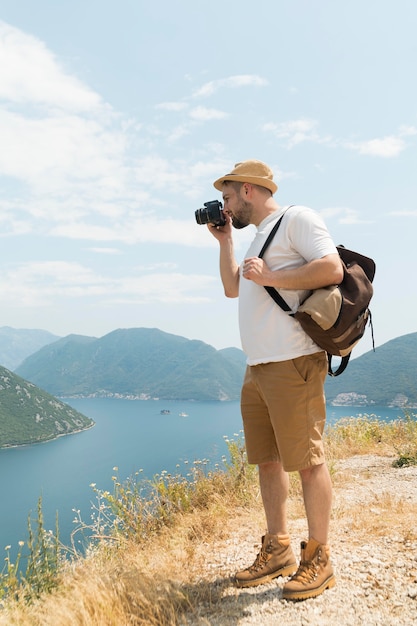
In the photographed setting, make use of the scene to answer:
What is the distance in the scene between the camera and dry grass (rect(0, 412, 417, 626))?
6.34ft

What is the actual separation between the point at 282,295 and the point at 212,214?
1.97 ft

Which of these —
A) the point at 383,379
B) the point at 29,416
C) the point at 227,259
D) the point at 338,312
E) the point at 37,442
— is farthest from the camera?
the point at 383,379

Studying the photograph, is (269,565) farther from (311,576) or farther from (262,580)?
(311,576)

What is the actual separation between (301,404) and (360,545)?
1111 mm

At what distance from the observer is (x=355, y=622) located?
1.75 meters

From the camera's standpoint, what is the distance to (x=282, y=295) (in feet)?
6.68

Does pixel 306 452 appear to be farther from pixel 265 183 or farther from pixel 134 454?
pixel 134 454

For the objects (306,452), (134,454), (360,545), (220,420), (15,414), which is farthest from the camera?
(220,420)

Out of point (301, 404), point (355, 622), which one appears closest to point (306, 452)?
point (301, 404)

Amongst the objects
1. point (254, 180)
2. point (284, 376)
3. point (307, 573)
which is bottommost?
point (307, 573)

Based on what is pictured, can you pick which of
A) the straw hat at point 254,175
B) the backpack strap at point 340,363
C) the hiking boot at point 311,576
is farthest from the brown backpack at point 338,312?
the hiking boot at point 311,576

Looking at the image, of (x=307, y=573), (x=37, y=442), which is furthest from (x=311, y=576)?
(x=37, y=442)

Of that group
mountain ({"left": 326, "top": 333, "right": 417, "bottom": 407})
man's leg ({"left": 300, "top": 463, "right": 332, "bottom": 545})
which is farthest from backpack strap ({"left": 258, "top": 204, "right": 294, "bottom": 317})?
mountain ({"left": 326, "top": 333, "right": 417, "bottom": 407})

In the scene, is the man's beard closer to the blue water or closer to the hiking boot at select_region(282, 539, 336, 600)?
the hiking boot at select_region(282, 539, 336, 600)
